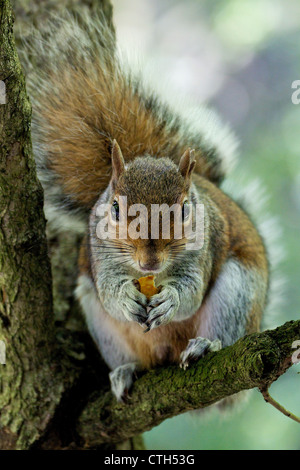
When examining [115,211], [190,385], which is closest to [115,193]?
[115,211]

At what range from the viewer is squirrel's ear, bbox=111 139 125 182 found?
1744mm

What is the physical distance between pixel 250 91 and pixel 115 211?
10.9 ft

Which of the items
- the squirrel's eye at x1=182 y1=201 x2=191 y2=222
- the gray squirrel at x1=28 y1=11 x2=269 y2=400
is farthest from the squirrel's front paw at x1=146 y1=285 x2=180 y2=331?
the squirrel's eye at x1=182 y1=201 x2=191 y2=222

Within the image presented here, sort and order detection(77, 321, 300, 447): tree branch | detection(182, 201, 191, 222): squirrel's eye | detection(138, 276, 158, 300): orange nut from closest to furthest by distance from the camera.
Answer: detection(77, 321, 300, 447): tree branch
detection(182, 201, 191, 222): squirrel's eye
detection(138, 276, 158, 300): orange nut

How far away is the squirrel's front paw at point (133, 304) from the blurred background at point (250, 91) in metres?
1.29

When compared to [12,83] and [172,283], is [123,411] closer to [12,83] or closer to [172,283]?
[172,283]

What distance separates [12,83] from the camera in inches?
60.2

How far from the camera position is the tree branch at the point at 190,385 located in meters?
1.32

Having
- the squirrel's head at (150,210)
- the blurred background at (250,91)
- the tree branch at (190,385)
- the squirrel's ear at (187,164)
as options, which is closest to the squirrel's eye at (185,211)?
the squirrel's head at (150,210)

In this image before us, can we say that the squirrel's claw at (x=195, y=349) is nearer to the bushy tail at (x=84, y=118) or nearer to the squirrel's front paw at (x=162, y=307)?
the squirrel's front paw at (x=162, y=307)

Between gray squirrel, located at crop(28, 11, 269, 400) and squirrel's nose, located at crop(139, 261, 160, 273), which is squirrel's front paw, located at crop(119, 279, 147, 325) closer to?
gray squirrel, located at crop(28, 11, 269, 400)

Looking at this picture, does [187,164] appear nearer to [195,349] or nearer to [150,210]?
[150,210]

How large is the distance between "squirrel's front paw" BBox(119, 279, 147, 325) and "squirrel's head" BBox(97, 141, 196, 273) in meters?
0.13

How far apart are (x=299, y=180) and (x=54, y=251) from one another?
1972 millimetres
